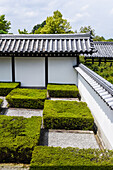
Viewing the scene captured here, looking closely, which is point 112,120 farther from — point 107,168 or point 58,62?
point 58,62

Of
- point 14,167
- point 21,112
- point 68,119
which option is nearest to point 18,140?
point 14,167

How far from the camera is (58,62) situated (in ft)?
27.9

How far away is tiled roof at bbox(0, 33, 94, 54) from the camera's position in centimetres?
773

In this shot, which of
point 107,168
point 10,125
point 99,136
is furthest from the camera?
point 99,136

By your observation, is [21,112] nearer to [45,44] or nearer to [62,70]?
[62,70]

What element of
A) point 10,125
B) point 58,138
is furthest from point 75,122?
point 10,125

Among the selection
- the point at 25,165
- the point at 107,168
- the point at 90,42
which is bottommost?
the point at 25,165

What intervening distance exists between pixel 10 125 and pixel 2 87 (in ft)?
12.2

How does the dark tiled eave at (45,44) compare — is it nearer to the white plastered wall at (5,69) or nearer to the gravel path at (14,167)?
the white plastered wall at (5,69)

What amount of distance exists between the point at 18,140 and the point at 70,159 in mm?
→ 1264

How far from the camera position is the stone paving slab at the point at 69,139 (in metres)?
3.95

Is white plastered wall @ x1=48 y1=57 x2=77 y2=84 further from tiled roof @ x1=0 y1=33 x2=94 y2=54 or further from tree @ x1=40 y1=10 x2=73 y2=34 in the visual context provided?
tree @ x1=40 y1=10 x2=73 y2=34

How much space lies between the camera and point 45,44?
8.20 m

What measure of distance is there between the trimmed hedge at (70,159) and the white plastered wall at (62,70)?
19.3ft
